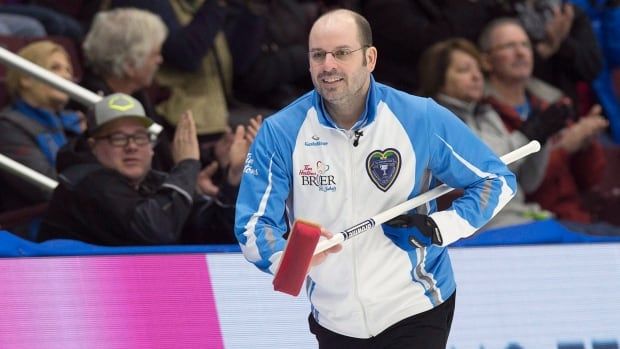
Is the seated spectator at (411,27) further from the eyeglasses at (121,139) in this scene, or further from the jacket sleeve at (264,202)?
the jacket sleeve at (264,202)

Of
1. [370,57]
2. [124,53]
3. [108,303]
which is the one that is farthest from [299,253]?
[124,53]

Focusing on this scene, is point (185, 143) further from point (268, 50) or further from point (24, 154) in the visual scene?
point (268, 50)

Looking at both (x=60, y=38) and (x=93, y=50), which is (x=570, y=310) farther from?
(x=60, y=38)

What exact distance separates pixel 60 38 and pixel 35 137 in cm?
97

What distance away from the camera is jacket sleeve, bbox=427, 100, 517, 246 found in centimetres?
411

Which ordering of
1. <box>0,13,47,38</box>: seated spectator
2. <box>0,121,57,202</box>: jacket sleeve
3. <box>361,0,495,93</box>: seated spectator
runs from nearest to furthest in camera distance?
<box>0,121,57,202</box>: jacket sleeve → <box>0,13,47,38</box>: seated spectator → <box>361,0,495,93</box>: seated spectator

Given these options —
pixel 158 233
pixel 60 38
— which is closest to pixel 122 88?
pixel 60 38

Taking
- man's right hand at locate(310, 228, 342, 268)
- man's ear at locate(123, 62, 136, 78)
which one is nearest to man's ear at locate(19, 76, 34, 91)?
man's ear at locate(123, 62, 136, 78)

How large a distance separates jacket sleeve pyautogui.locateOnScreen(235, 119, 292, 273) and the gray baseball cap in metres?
1.91

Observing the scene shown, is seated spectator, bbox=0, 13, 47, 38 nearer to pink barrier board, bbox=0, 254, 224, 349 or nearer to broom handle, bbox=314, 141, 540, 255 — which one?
pink barrier board, bbox=0, 254, 224, 349

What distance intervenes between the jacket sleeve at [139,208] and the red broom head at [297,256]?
1.96m

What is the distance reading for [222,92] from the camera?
24.0ft

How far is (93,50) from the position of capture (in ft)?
21.7

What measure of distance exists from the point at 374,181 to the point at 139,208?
71.1 inches
